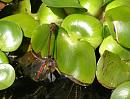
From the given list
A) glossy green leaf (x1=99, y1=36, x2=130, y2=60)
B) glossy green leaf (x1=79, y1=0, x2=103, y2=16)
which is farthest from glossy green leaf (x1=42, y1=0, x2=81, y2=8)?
glossy green leaf (x1=99, y1=36, x2=130, y2=60)

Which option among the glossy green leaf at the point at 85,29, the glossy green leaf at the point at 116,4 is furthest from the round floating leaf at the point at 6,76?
the glossy green leaf at the point at 116,4

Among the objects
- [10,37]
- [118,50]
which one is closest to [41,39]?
[10,37]

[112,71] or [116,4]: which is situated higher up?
[116,4]

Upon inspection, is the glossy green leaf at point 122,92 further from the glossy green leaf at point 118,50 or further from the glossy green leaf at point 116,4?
the glossy green leaf at point 116,4

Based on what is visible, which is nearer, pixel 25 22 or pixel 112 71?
pixel 112 71

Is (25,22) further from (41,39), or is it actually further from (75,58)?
(75,58)

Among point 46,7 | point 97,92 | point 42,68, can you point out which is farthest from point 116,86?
point 46,7

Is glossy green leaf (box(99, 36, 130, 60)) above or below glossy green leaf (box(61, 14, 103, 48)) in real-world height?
below

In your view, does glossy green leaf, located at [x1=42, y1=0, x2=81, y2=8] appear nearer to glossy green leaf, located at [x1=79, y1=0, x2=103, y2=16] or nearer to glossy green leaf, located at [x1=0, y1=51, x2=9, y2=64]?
glossy green leaf, located at [x1=79, y1=0, x2=103, y2=16]

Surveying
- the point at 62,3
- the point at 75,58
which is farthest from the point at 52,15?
the point at 75,58
